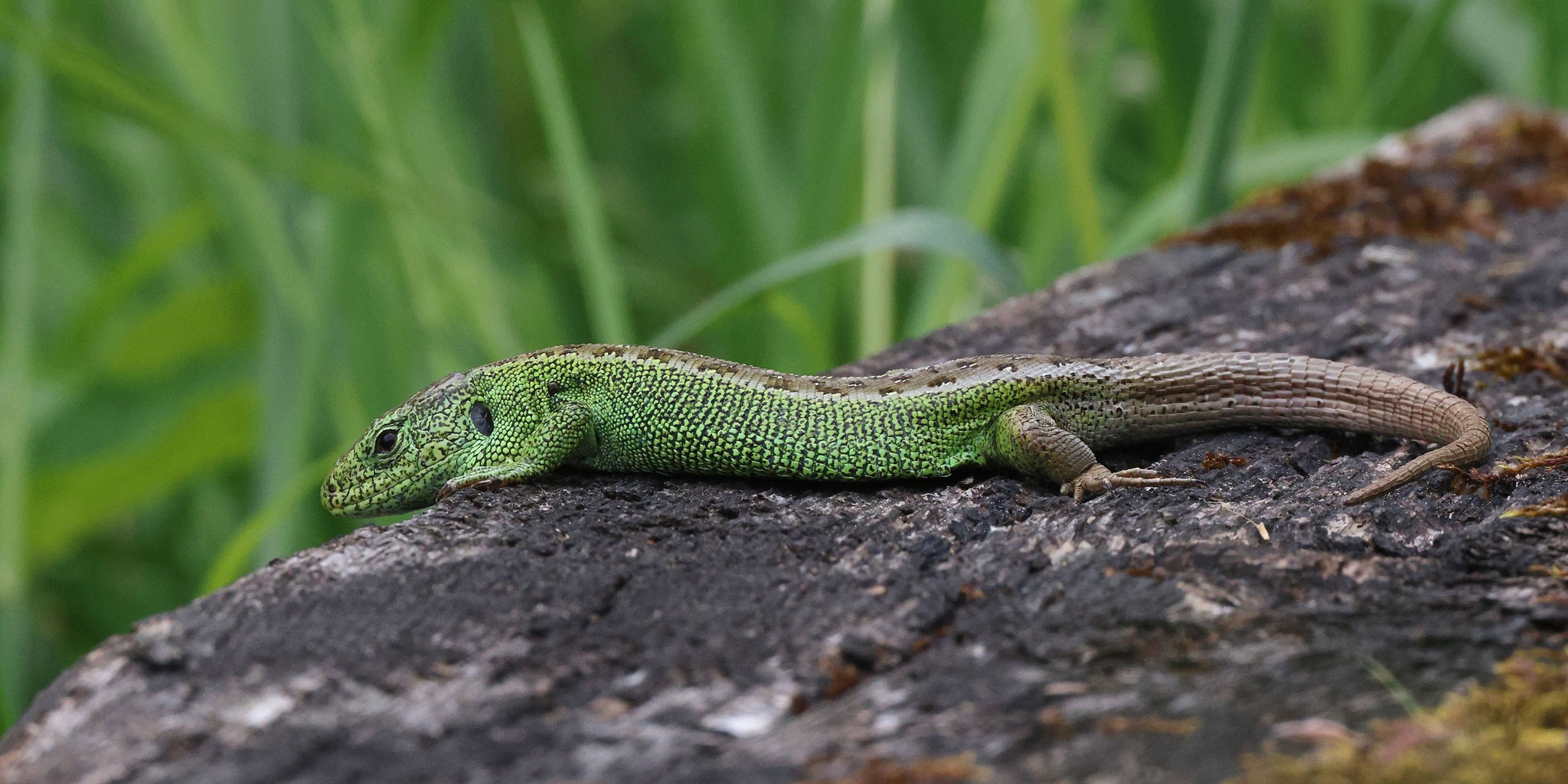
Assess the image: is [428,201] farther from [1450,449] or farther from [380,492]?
[1450,449]

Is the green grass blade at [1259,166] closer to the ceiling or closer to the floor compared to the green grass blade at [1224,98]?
closer to the floor

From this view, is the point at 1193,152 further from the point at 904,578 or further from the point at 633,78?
the point at 633,78

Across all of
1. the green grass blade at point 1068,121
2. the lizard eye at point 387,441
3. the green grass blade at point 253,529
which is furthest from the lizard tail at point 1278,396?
the green grass blade at point 253,529

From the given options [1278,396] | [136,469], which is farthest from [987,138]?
[136,469]

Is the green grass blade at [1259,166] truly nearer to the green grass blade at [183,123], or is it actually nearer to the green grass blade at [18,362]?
the green grass blade at [183,123]

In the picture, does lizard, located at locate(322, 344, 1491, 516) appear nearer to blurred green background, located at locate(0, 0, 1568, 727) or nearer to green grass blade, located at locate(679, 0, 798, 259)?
blurred green background, located at locate(0, 0, 1568, 727)
